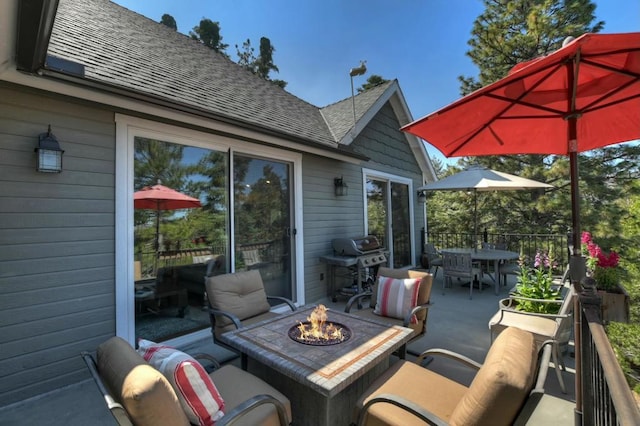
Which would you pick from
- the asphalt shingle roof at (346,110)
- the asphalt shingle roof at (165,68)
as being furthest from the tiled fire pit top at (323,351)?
the asphalt shingle roof at (346,110)

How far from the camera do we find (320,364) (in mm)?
1979

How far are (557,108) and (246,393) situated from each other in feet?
10.1

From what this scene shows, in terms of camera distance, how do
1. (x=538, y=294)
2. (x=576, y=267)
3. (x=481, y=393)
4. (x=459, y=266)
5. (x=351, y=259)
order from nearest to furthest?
(x=481, y=393), (x=576, y=267), (x=538, y=294), (x=351, y=259), (x=459, y=266)

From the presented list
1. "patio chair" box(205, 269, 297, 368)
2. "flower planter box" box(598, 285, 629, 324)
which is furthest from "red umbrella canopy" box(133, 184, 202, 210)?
"flower planter box" box(598, 285, 629, 324)

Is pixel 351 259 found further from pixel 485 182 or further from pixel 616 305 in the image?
pixel 616 305

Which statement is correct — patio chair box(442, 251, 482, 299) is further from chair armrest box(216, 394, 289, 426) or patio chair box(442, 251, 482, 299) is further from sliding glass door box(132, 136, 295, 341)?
chair armrest box(216, 394, 289, 426)

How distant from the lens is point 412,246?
8250 mm

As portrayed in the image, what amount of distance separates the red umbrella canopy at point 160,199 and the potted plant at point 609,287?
4639 mm

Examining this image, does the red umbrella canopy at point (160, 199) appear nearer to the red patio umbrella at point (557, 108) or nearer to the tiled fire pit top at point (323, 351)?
the tiled fire pit top at point (323, 351)

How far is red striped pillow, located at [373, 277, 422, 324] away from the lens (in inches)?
126

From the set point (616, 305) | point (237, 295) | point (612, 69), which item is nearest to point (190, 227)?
point (237, 295)

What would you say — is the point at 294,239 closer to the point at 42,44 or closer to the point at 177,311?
the point at 177,311

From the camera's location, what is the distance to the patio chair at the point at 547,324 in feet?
8.71

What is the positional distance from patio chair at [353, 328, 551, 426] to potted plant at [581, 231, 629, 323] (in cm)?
249
